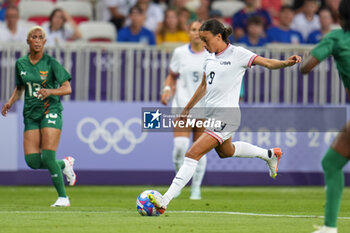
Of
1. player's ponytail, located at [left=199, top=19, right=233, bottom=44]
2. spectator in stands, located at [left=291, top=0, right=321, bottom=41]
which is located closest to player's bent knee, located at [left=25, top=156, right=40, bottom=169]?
player's ponytail, located at [left=199, top=19, right=233, bottom=44]

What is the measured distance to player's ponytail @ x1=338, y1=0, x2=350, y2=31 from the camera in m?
7.85

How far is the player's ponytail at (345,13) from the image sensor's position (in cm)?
785

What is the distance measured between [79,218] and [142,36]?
32.5ft

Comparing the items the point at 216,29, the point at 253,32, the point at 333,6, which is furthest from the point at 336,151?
the point at 333,6

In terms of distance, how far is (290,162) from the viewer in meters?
18.4

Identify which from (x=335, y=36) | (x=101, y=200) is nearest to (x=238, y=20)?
(x=101, y=200)

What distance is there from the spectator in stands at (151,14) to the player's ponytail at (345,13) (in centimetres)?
1312

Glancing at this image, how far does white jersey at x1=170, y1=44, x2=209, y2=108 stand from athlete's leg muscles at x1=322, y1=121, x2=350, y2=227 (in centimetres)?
664

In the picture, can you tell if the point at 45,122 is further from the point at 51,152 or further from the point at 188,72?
the point at 188,72

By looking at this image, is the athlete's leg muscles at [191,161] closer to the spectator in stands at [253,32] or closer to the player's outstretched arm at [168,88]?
the player's outstretched arm at [168,88]

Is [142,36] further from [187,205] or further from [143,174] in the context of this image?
[187,205]

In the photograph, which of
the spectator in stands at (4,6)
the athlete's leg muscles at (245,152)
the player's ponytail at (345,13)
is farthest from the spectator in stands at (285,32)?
the player's ponytail at (345,13)

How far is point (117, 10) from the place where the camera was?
2155 cm

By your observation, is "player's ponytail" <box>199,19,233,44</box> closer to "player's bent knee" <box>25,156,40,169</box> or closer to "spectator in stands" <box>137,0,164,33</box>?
"player's bent knee" <box>25,156,40,169</box>
